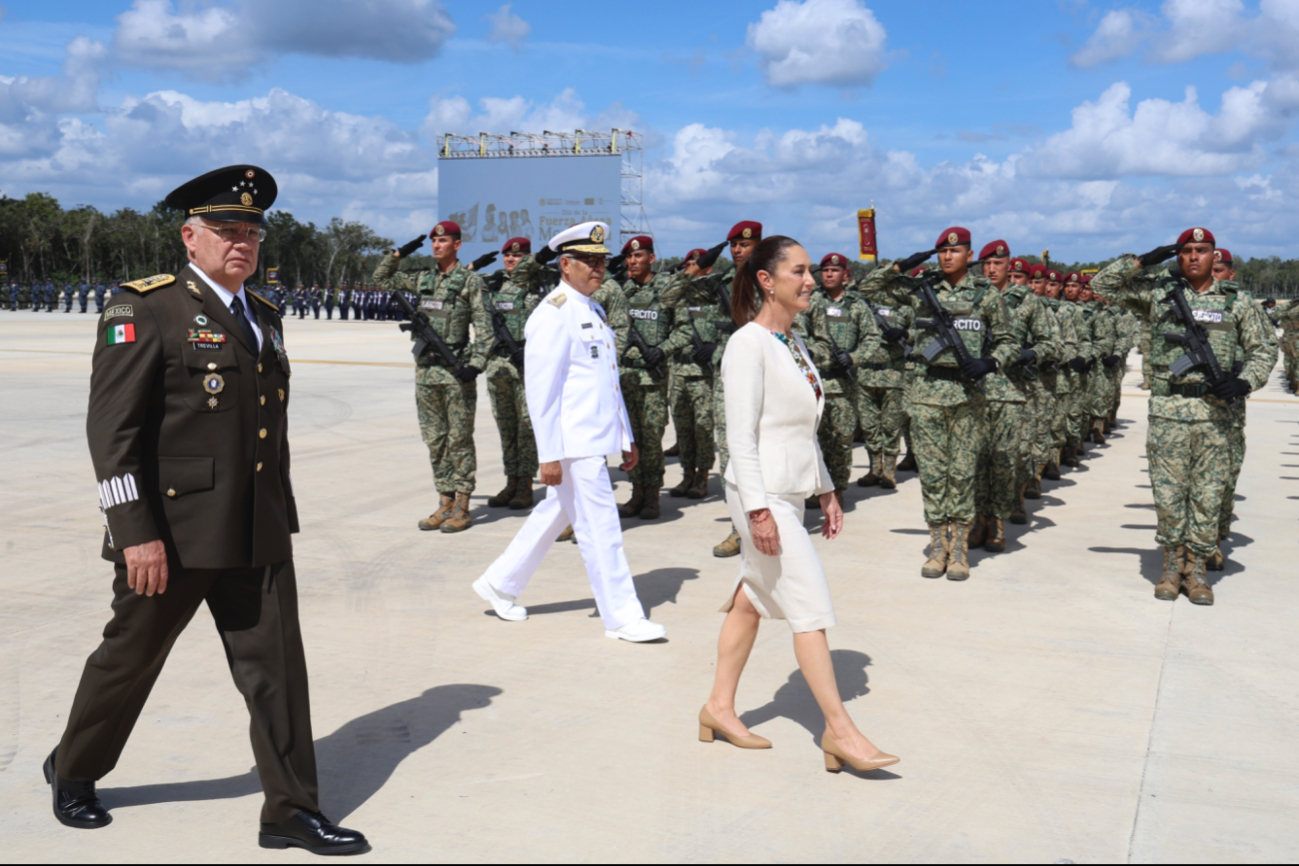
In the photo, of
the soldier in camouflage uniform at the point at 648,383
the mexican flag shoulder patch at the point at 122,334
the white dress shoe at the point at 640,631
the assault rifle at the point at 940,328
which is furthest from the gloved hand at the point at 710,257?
the mexican flag shoulder patch at the point at 122,334

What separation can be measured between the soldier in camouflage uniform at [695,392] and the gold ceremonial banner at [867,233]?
27.1 feet

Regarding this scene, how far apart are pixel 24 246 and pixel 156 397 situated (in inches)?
3079

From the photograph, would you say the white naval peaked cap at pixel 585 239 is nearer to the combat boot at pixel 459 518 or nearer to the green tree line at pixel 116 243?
the combat boot at pixel 459 518

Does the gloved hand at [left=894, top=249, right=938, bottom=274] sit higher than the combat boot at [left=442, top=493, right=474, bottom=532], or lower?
higher

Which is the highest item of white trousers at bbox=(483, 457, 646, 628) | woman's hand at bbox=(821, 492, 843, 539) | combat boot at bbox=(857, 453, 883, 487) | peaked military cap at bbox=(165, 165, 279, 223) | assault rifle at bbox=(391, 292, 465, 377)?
peaked military cap at bbox=(165, 165, 279, 223)

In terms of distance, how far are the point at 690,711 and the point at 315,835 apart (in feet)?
5.42

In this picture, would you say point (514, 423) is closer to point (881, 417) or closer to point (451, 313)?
point (451, 313)

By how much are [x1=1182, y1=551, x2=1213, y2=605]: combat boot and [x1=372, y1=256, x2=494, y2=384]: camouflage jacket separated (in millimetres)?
4793

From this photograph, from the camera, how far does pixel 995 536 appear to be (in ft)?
24.7

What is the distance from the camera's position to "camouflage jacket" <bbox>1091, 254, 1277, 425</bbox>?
6.17 meters

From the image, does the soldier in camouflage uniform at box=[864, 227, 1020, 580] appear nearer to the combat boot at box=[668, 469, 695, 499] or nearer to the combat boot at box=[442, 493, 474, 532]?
the combat boot at box=[668, 469, 695, 499]

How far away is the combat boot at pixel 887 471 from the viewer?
33.6 ft

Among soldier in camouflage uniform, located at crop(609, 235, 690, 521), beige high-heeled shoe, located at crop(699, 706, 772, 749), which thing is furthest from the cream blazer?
soldier in camouflage uniform, located at crop(609, 235, 690, 521)

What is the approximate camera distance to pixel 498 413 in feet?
29.0
